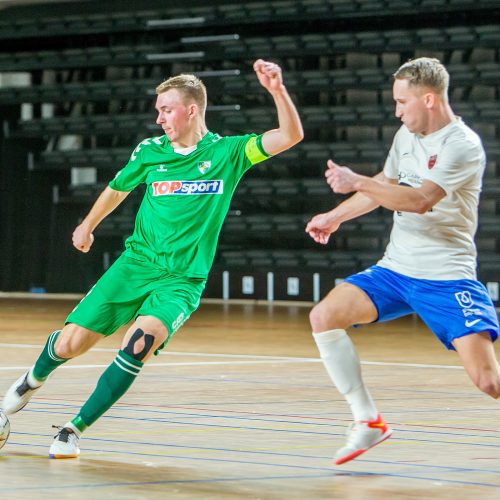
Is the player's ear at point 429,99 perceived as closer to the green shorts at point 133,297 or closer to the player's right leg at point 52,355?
the green shorts at point 133,297

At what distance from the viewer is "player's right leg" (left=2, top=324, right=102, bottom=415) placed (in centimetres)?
518

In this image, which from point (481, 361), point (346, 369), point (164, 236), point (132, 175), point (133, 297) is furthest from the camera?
point (132, 175)

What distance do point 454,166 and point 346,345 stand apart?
2.63 feet

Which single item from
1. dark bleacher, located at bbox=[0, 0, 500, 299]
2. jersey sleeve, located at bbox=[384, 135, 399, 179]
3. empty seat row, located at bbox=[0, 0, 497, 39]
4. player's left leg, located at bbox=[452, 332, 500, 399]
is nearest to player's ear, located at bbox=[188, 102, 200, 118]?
jersey sleeve, located at bbox=[384, 135, 399, 179]

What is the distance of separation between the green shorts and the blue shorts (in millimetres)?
704

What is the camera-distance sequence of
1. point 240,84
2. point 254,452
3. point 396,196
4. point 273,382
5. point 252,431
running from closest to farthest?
point 396,196, point 254,452, point 252,431, point 273,382, point 240,84

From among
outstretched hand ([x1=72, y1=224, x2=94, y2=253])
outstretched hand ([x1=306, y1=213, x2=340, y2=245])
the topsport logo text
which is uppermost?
the topsport logo text

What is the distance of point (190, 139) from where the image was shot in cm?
552

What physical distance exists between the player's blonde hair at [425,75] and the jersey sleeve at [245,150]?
800 mm

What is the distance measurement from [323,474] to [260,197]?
40.9 ft

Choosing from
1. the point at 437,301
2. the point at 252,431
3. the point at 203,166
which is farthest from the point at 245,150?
the point at 252,431

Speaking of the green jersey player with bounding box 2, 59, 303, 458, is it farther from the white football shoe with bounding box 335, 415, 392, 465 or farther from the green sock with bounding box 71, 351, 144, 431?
the white football shoe with bounding box 335, 415, 392, 465

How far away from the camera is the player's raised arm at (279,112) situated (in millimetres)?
4992

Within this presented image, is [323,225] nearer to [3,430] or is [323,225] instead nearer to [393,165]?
[393,165]
